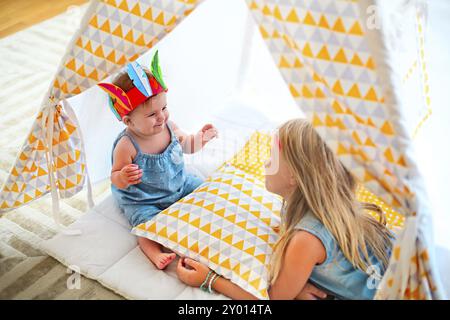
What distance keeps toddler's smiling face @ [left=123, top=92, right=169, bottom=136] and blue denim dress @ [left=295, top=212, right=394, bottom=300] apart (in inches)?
23.4

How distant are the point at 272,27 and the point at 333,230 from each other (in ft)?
1.73

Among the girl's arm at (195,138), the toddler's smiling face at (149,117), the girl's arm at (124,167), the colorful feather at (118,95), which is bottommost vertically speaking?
the girl's arm at (195,138)

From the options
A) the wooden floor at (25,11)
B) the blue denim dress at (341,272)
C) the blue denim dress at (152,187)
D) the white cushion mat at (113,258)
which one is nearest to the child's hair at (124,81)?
the blue denim dress at (152,187)

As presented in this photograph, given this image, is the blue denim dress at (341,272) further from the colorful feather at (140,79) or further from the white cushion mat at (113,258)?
the colorful feather at (140,79)

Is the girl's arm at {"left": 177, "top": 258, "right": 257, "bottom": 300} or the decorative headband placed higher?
the decorative headband

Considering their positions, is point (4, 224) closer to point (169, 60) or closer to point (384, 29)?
point (169, 60)

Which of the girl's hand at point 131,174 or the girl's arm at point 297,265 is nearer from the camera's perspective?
the girl's arm at point 297,265

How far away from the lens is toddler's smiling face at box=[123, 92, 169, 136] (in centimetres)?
166

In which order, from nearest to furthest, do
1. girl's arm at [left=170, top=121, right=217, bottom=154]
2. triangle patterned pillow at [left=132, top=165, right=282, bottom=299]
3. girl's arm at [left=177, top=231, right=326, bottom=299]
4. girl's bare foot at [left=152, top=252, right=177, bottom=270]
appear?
girl's arm at [left=177, top=231, right=326, bottom=299]
triangle patterned pillow at [left=132, top=165, right=282, bottom=299]
girl's bare foot at [left=152, top=252, right=177, bottom=270]
girl's arm at [left=170, top=121, right=217, bottom=154]

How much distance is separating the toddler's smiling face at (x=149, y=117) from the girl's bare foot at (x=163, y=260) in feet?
1.31

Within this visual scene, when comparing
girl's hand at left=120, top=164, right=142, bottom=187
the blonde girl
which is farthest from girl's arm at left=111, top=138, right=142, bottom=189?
the blonde girl

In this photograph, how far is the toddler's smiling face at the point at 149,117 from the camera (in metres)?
1.66

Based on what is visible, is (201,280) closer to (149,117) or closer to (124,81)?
(149,117)

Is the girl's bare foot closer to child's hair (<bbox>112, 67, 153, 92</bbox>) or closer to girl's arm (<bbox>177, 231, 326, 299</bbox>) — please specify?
girl's arm (<bbox>177, 231, 326, 299</bbox>)
